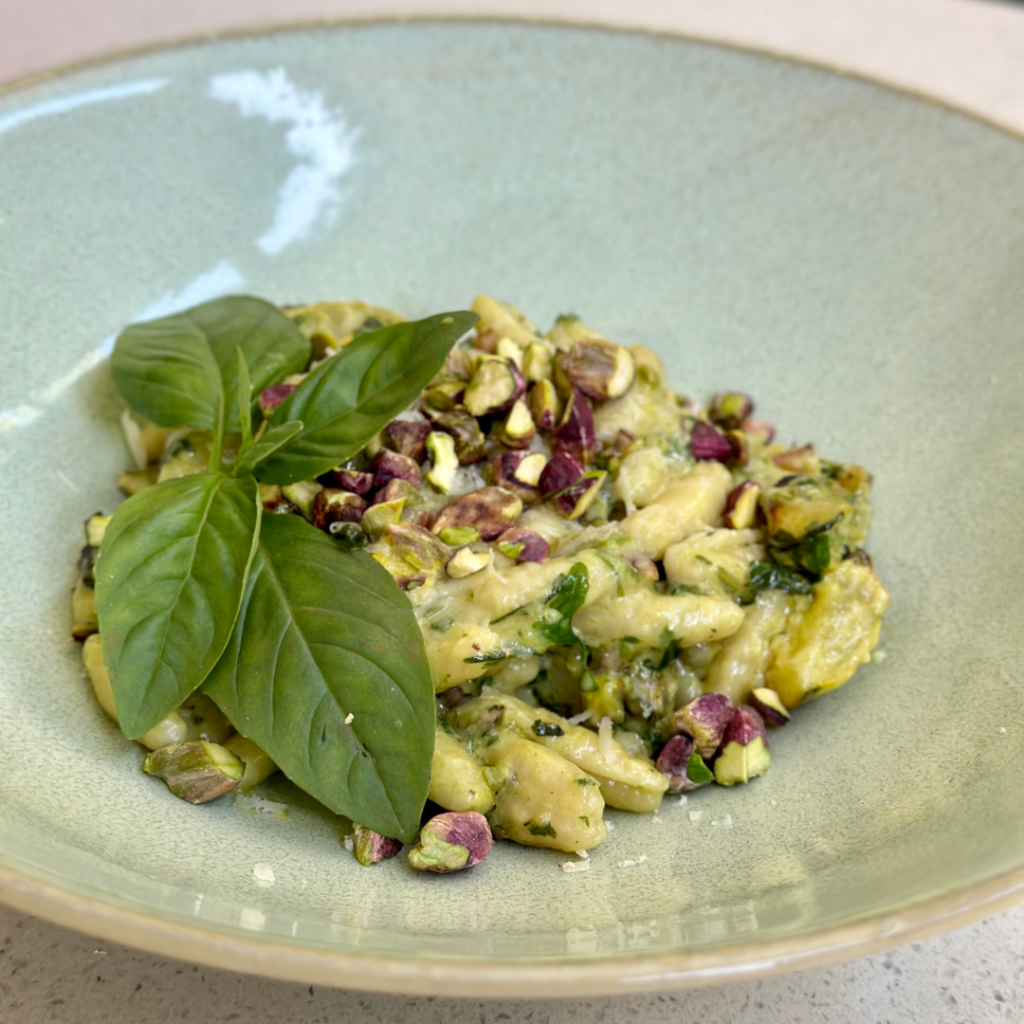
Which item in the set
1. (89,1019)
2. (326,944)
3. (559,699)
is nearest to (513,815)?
(559,699)

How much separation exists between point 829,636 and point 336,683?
772 millimetres

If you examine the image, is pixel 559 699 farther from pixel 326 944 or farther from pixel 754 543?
pixel 326 944

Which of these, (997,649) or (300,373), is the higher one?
(997,649)

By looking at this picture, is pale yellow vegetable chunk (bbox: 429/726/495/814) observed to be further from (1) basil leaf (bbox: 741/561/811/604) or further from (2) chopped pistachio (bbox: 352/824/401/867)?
(1) basil leaf (bbox: 741/561/811/604)

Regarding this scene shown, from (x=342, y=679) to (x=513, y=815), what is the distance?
0.30 meters

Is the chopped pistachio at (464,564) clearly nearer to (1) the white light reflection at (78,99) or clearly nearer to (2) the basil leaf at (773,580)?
(2) the basil leaf at (773,580)

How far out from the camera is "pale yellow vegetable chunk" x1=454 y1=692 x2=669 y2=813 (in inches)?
61.1

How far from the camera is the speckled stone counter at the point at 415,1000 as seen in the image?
1.32 m

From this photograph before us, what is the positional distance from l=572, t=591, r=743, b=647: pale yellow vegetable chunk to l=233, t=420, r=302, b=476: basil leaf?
491mm

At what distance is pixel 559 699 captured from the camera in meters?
1.68

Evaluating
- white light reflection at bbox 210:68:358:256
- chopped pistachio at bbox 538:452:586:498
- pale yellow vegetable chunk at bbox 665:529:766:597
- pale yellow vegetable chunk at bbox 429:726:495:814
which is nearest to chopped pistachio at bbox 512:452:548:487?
chopped pistachio at bbox 538:452:586:498

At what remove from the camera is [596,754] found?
5.13ft

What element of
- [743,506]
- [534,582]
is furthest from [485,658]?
[743,506]

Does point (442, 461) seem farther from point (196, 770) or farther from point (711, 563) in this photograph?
point (196, 770)
